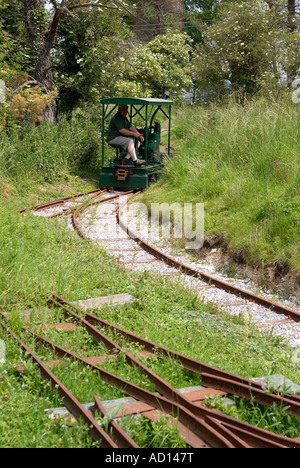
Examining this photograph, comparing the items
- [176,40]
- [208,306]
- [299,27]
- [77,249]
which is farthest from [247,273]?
[176,40]

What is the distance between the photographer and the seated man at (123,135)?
1608 centimetres

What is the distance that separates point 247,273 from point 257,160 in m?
3.76

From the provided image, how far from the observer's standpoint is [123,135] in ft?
53.3

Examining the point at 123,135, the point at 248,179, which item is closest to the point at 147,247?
the point at 248,179

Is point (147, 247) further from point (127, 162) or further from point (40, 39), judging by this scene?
point (40, 39)

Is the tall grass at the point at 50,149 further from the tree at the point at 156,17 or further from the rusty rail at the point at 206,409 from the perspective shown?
the tree at the point at 156,17

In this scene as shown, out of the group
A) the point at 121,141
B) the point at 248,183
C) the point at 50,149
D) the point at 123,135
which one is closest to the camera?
the point at 248,183

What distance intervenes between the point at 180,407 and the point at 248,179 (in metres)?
8.15

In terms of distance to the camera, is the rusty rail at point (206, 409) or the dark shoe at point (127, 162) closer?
the rusty rail at point (206, 409)

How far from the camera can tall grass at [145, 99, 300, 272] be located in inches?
374

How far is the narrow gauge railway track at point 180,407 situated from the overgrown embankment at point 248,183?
4.11 metres

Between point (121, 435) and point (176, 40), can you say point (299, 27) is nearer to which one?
point (176, 40)

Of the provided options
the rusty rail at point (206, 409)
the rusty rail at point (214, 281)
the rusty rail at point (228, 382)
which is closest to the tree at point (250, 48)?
the rusty rail at point (214, 281)
